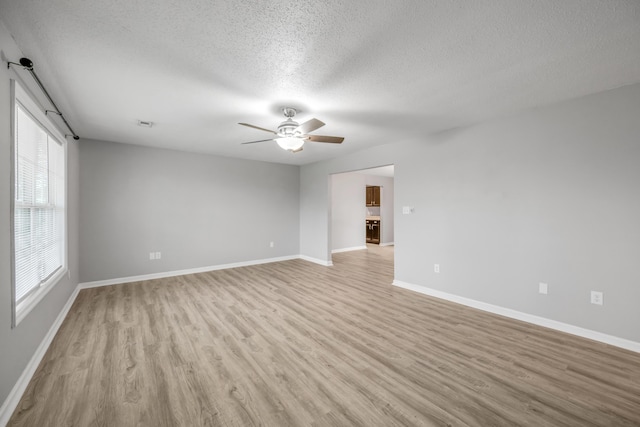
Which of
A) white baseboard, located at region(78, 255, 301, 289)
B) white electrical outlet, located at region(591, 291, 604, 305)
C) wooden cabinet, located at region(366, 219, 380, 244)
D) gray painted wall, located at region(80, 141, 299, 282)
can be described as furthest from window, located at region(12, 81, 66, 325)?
wooden cabinet, located at region(366, 219, 380, 244)

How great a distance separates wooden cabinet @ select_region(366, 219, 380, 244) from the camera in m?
9.56

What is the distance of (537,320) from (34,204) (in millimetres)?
5293

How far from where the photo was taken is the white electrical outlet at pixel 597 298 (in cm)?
260

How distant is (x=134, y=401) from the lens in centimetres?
175

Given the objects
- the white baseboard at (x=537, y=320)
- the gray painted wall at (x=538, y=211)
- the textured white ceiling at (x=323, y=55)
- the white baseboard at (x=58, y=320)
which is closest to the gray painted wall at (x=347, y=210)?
the white baseboard at (x=58, y=320)

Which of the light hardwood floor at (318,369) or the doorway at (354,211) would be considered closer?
the light hardwood floor at (318,369)

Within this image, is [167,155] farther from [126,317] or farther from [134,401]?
[134,401]

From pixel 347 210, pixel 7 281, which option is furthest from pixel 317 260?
pixel 7 281

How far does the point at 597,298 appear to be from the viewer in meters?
2.62

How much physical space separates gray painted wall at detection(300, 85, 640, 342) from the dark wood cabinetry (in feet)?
17.6

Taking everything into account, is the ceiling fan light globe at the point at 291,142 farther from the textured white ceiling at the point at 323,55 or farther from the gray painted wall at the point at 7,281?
the gray painted wall at the point at 7,281

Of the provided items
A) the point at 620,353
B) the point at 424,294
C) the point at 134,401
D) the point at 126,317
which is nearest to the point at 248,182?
the point at 126,317

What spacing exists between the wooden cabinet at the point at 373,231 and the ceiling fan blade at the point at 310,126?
716 centimetres

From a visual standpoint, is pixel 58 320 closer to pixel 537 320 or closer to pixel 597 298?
pixel 537 320
